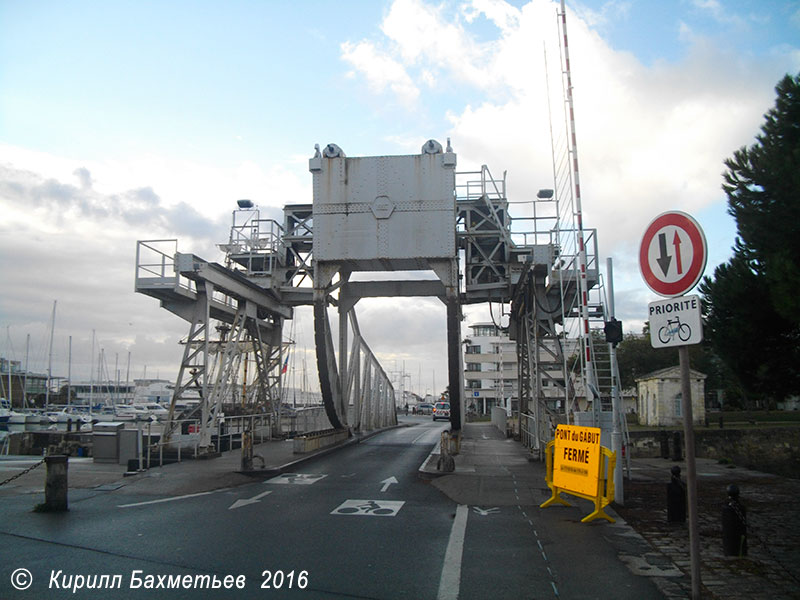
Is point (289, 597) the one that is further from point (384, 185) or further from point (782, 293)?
point (384, 185)

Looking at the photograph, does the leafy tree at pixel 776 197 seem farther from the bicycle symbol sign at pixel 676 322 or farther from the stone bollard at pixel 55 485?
the stone bollard at pixel 55 485

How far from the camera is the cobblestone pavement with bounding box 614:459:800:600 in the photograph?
6.45m

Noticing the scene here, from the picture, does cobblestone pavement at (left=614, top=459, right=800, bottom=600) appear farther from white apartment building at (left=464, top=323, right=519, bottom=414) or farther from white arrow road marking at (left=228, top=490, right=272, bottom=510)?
white apartment building at (left=464, top=323, right=519, bottom=414)

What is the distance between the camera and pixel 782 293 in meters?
10.9

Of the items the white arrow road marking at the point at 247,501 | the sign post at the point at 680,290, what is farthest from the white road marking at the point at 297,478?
the sign post at the point at 680,290

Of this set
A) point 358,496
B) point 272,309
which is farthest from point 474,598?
point 272,309

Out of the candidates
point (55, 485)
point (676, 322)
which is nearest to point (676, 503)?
point (676, 322)

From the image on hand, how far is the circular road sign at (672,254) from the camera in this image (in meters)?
5.81

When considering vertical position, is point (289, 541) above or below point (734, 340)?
below

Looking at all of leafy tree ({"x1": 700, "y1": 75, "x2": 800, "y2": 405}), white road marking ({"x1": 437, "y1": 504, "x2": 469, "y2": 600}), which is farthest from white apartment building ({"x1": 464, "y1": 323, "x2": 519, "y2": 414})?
white road marking ({"x1": 437, "y1": 504, "x2": 469, "y2": 600})

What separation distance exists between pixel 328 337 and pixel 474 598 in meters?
15.8

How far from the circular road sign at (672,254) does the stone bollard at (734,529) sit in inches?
131

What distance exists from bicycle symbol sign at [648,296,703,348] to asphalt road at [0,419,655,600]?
2.67 m

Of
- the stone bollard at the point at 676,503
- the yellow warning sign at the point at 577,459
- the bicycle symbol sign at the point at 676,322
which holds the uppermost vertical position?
the bicycle symbol sign at the point at 676,322
